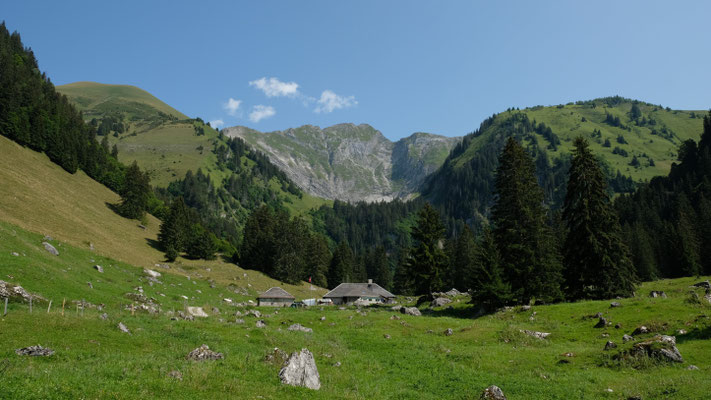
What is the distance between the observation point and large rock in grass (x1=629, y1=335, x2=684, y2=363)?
766 inches

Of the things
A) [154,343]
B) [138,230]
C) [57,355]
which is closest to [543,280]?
[154,343]

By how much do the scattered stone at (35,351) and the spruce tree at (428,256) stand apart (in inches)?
1952

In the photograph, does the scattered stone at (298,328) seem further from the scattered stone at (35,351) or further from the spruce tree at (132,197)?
the spruce tree at (132,197)

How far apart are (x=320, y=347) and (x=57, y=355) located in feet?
49.4

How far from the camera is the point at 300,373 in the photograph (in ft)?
54.6

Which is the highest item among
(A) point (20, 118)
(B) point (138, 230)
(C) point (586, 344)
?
(A) point (20, 118)

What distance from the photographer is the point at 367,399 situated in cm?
1585

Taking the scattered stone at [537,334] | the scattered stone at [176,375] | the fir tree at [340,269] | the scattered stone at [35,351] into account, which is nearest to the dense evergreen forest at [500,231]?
the fir tree at [340,269]

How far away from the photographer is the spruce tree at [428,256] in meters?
60.3

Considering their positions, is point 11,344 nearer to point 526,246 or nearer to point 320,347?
point 320,347

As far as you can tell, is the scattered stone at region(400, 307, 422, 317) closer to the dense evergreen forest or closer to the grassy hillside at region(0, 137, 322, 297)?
the dense evergreen forest

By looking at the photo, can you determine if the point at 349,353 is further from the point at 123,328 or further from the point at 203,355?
the point at 123,328

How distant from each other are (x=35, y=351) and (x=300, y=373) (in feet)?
35.1

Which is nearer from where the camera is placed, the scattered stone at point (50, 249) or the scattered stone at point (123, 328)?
the scattered stone at point (123, 328)
